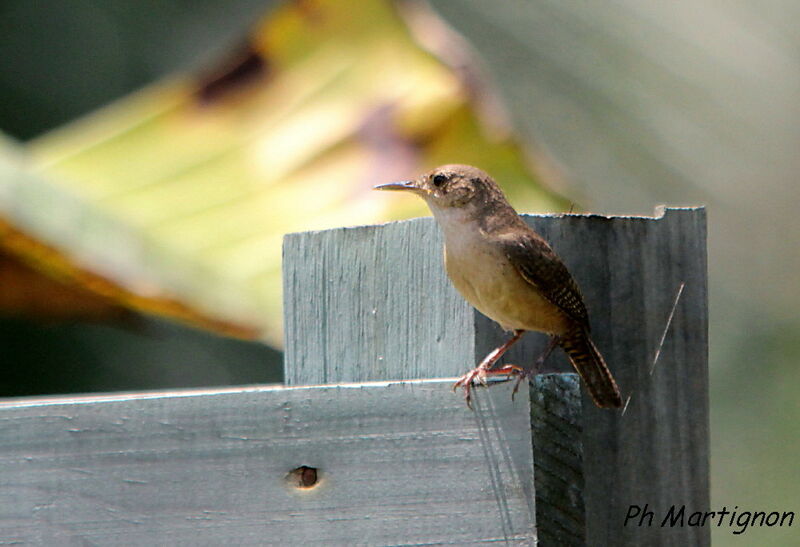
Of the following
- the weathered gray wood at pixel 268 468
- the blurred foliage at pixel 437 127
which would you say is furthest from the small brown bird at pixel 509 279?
the blurred foliage at pixel 437 127

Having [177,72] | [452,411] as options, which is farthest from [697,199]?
[452,411]

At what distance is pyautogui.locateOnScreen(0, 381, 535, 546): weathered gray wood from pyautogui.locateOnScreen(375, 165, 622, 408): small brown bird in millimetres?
108

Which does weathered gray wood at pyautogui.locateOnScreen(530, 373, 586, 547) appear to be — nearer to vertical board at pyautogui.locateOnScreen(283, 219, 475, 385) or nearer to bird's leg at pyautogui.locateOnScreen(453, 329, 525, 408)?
bird's leg at pyautogui.locateOnScreen(453, 329, 525, 408)

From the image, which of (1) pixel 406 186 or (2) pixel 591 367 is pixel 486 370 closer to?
(2) pixel 591 367

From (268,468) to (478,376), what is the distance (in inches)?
15.5

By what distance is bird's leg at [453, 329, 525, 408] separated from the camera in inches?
73.9

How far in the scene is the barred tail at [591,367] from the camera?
7.13 ft

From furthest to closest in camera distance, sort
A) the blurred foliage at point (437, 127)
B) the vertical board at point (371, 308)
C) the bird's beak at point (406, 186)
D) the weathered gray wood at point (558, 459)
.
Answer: the blurred foliage at point (437, 127)
the bird's beak at point (406, 186)
the vertical board at point (371, 308)
the weathered gray wood at point (558, 459)

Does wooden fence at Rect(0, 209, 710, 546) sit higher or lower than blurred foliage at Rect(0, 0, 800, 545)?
lower

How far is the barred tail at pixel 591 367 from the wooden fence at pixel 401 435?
0.05 metres

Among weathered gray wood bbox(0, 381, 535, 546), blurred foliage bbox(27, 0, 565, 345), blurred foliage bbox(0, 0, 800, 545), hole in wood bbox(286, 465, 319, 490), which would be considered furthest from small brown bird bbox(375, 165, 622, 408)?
blurred foliage bbox(0, 0, 800, 545)

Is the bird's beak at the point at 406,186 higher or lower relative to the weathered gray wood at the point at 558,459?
higher

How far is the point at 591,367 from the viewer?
221cm

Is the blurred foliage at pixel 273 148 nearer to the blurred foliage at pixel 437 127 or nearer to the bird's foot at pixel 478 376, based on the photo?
the blurred foliage at pixel 437 127
